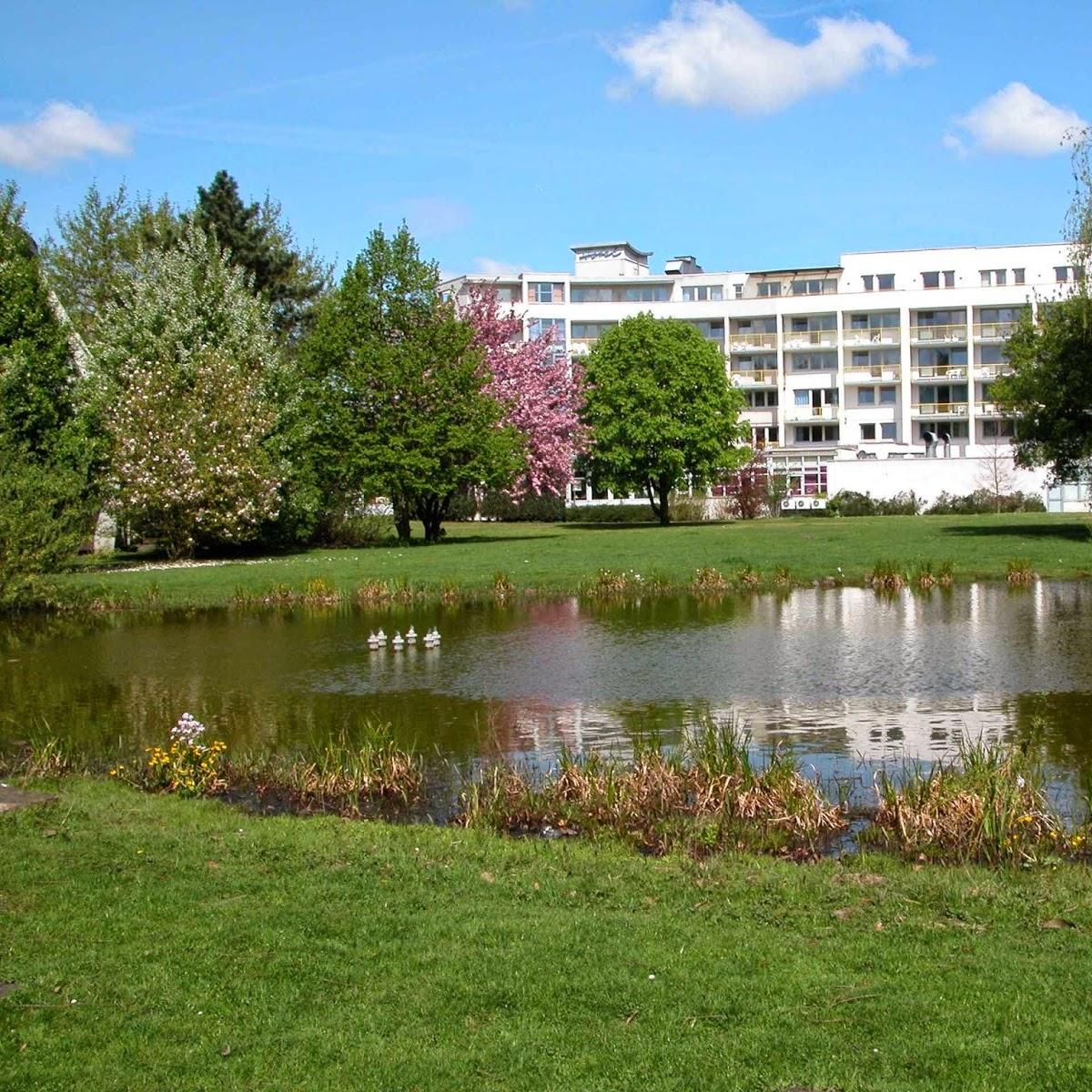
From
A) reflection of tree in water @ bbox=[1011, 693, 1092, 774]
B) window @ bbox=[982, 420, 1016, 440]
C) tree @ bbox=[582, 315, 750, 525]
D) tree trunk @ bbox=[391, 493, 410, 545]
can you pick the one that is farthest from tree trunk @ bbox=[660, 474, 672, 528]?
reflection of tree in water @ bbox=[1011, 693, 1092, 774]

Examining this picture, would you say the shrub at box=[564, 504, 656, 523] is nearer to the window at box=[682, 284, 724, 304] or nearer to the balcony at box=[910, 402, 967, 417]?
the balcony at box=[910, 402, 967, 417]

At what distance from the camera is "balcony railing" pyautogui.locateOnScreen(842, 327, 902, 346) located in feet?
313

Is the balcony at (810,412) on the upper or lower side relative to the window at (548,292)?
lower

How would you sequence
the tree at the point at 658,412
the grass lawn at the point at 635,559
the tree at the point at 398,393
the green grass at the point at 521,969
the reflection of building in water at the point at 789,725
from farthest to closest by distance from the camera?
the tree at the point at 658,412 < the tree at the point at 398,393 < the grass lawn at the point at 635,559 < the reflection of building in water at the point at 789,725 < the green grass at the point at 521,969

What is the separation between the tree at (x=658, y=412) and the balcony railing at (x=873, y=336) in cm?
2548

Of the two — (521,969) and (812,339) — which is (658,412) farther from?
(521,969)

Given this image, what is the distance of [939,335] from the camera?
94500 millimetres

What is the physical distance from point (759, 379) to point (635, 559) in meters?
63.3

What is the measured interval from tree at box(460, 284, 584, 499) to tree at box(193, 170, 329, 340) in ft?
30.7

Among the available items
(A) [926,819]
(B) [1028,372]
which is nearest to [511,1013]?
(A) [926,819]

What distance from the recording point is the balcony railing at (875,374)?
95.6 meters

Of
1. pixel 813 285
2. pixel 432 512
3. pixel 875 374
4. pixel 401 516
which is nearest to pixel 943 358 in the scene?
pixel 875 374

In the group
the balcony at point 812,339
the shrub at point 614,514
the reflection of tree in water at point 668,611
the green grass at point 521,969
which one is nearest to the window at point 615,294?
the balcony at point 812,339

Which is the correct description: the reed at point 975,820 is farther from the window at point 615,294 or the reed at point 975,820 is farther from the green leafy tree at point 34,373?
the window at point 615,294
